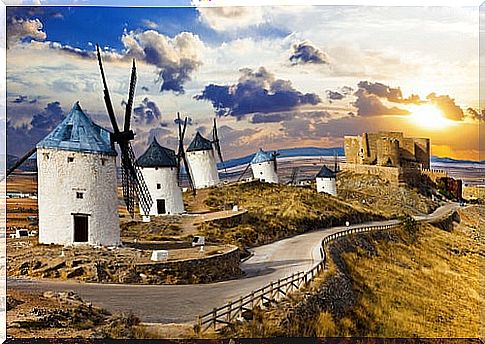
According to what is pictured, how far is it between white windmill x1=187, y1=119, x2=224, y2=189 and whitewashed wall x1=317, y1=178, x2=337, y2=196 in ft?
6.08

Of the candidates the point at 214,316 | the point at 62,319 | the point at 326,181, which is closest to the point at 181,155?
the point at 326,181

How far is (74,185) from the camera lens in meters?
11.1

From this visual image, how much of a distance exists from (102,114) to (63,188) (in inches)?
52.6

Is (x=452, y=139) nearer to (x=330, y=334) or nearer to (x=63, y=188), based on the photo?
(x=330, y=334)

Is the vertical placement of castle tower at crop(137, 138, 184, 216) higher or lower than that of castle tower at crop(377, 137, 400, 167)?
lower

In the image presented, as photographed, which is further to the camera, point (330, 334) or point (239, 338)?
point (330, 334)

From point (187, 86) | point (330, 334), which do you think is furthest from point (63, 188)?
point (330, 334)

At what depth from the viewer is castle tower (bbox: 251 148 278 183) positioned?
12.6 metres

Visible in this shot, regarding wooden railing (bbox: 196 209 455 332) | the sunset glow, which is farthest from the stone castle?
wooden railing (bbox: 196 209 455 332)

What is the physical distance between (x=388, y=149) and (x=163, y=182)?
4063 mm

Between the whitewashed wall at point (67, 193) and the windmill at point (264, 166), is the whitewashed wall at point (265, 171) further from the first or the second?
the whitewashed wall at point (67, 193)

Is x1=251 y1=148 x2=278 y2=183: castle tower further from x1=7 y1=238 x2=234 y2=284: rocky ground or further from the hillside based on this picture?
x1=7 y1=238 x2=234 y2=284: rocky ground

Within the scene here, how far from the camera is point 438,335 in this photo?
10789 mm

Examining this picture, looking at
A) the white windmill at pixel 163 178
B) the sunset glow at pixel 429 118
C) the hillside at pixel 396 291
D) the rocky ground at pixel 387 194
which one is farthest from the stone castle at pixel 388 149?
the white windmill at pixel 163 178
